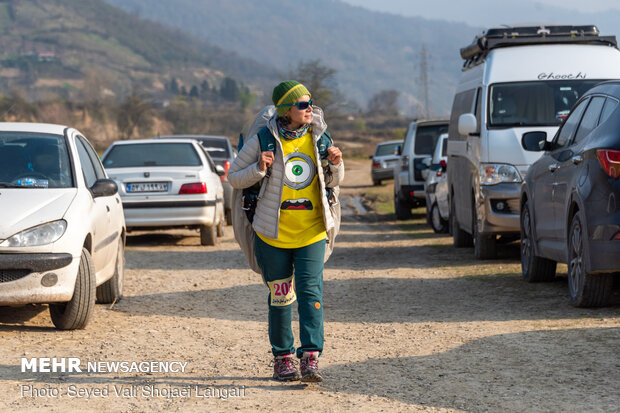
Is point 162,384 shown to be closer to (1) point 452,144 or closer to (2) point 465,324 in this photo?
(2) point 465,324

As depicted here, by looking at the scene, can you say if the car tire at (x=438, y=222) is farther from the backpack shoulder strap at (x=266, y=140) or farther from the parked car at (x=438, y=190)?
the backpack shoulder strap at (x=266, y=140)

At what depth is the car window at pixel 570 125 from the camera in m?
9.11

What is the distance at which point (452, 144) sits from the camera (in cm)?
1454

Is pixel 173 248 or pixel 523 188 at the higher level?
pixel 523 188

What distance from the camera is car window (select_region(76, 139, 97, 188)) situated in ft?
28.1

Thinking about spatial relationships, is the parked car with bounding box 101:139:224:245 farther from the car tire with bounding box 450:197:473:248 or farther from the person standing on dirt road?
the person standing on dirt road

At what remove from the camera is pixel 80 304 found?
7590mm

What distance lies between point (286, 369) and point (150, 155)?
1002 centimetres

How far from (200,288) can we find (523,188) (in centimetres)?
361

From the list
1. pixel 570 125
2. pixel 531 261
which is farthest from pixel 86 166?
pixel 531 261

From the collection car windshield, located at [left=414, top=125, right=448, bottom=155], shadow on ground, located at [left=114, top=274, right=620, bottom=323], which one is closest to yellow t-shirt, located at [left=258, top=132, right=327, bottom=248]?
shadow on ground, located at [left=114, top=274, right=620, bottom=323]

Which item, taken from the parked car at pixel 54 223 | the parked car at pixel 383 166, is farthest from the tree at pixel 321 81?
the parked car at pixel 54 223

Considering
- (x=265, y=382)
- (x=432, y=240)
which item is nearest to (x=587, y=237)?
(x=265, y=382)

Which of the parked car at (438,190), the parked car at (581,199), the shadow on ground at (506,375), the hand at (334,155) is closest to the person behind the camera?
the shadow on ground at (506,375)
